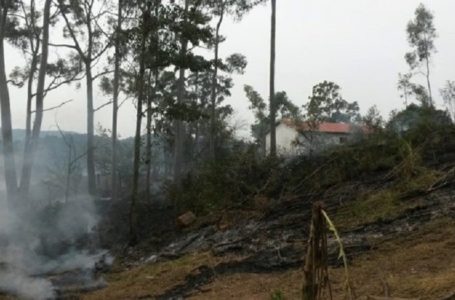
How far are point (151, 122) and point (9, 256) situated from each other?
4685 millimetres

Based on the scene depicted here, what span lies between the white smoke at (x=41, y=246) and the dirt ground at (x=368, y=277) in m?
1.07

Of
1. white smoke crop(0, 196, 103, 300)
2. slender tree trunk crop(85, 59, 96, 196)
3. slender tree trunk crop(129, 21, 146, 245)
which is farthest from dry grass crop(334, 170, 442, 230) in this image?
slender tree trunk crop(85, 59, 96, 196)

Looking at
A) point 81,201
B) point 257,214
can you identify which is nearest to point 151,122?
point 257,214

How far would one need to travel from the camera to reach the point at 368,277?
7168mm

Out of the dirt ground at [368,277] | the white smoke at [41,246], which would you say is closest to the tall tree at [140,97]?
the white smoke at [41,246]

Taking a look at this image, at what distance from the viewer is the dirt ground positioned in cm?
618

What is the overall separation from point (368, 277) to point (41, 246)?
8114 millimetres

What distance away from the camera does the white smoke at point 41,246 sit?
8.91 metres

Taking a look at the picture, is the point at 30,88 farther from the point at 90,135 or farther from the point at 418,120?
the point at 418,120

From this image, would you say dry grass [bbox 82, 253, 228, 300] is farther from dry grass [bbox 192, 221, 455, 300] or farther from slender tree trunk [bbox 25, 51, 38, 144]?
slender tree trunk [bbox 25, 51, 38, 144]

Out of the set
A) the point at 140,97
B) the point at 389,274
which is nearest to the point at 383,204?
the point at 389,274

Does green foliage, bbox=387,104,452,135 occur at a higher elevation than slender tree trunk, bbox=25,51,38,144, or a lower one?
lower

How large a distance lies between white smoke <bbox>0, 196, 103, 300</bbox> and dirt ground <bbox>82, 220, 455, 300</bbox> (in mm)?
1066

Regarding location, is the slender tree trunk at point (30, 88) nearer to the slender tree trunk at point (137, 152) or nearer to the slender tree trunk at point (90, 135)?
the slender tree trunk at point (90, 135)
